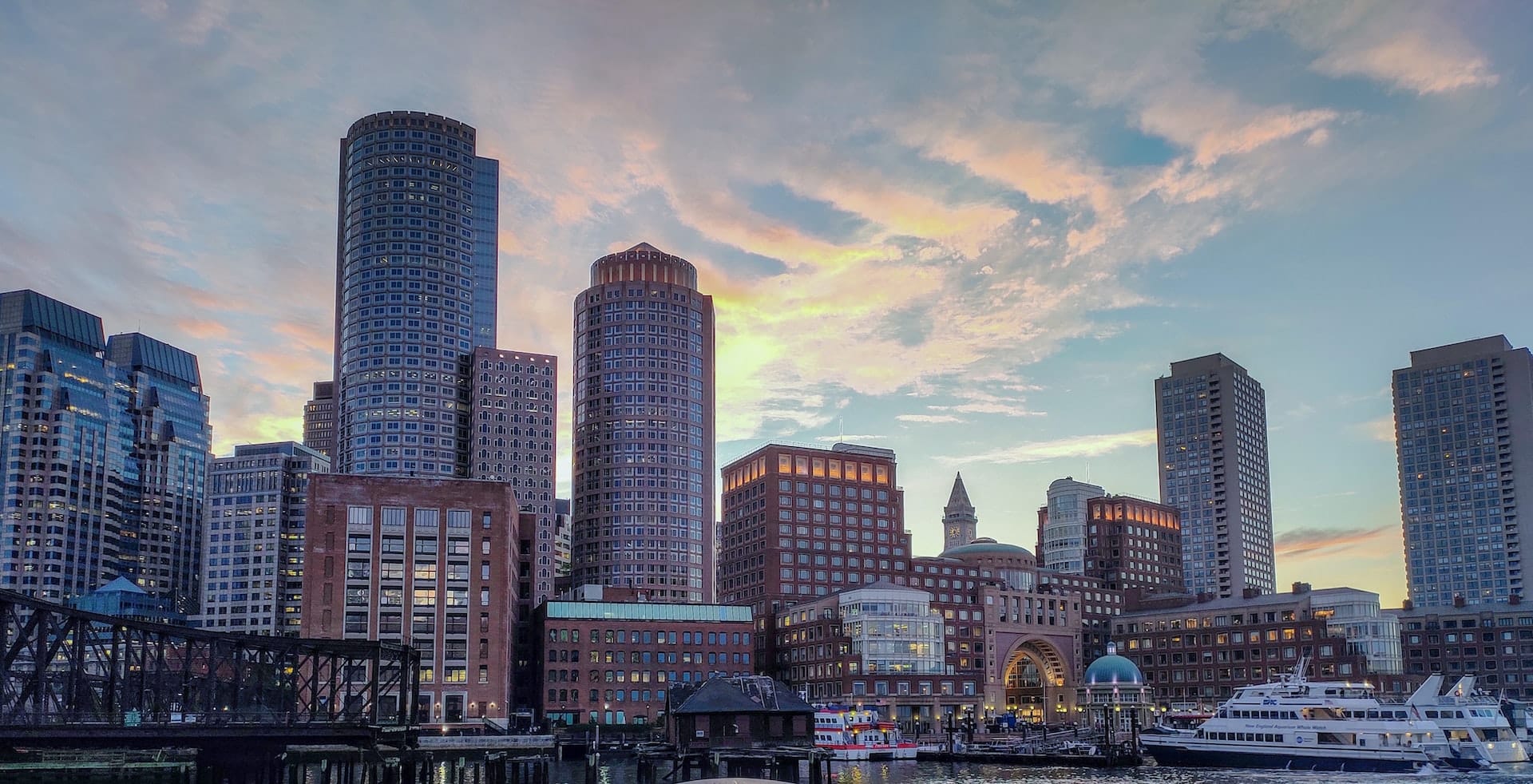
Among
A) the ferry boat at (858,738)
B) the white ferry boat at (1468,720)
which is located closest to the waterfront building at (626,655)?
the ferry boat at (858,738)

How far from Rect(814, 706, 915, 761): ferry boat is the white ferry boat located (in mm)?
58553

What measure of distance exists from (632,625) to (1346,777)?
98.9 metres

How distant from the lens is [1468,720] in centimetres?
13288

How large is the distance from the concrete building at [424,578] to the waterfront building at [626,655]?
13.9m

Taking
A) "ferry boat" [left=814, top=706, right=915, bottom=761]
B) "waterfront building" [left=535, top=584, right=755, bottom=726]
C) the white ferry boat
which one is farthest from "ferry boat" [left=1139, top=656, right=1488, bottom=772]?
"waterfront building" [left=535, top=584, right=755, bottom=726]

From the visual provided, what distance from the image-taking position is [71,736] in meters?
78.6

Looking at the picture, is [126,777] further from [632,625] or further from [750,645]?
[750,645]

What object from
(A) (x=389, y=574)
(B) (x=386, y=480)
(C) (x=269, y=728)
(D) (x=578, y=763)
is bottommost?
(D) (x=578, y=763)

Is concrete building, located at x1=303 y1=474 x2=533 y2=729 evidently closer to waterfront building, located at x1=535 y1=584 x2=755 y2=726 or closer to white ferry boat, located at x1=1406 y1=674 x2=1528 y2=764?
waterfront building, located at x1=535 y1=584 x2=755 y2=726

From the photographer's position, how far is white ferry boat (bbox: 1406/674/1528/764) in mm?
130500

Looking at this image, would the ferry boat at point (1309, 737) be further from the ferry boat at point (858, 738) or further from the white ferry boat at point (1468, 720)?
the ferry boat at point (858, 738)

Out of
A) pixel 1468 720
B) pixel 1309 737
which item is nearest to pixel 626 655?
pixel 1309 737

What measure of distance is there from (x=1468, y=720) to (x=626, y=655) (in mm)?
105206

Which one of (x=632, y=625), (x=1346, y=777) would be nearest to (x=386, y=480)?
(x=632, y=625)
